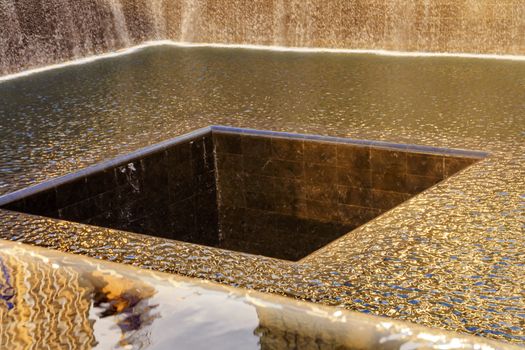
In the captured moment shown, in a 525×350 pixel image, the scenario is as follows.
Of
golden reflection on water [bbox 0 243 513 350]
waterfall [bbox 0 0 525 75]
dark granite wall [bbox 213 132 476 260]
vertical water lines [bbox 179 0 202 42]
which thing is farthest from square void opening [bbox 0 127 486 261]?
vertical water lines [bbox 179 0 202 42]

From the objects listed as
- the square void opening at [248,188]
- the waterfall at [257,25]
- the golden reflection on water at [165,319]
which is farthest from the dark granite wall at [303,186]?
the waterfall at [257,25]

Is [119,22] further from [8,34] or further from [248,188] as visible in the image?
[248,188]

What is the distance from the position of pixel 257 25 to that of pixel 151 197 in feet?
7.89

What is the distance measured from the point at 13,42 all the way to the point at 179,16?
1237 mm

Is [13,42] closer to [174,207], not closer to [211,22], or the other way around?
[211,22]

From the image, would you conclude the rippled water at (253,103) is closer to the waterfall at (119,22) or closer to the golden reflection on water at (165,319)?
the waterfall at (119,22)

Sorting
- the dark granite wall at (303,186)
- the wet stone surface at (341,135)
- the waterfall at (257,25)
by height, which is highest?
the waterfall at (257,25)

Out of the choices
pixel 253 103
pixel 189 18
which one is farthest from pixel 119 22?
pixel 253 103

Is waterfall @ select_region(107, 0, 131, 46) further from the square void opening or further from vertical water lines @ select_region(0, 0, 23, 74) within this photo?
the square void opening

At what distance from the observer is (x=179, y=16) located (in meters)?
5.67

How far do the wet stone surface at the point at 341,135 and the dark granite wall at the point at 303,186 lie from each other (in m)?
0.09

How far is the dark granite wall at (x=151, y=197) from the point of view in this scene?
279cm

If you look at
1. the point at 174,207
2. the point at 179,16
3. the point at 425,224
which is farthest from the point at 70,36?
the point at 425,224

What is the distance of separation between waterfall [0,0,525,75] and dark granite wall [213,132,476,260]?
1820mm
